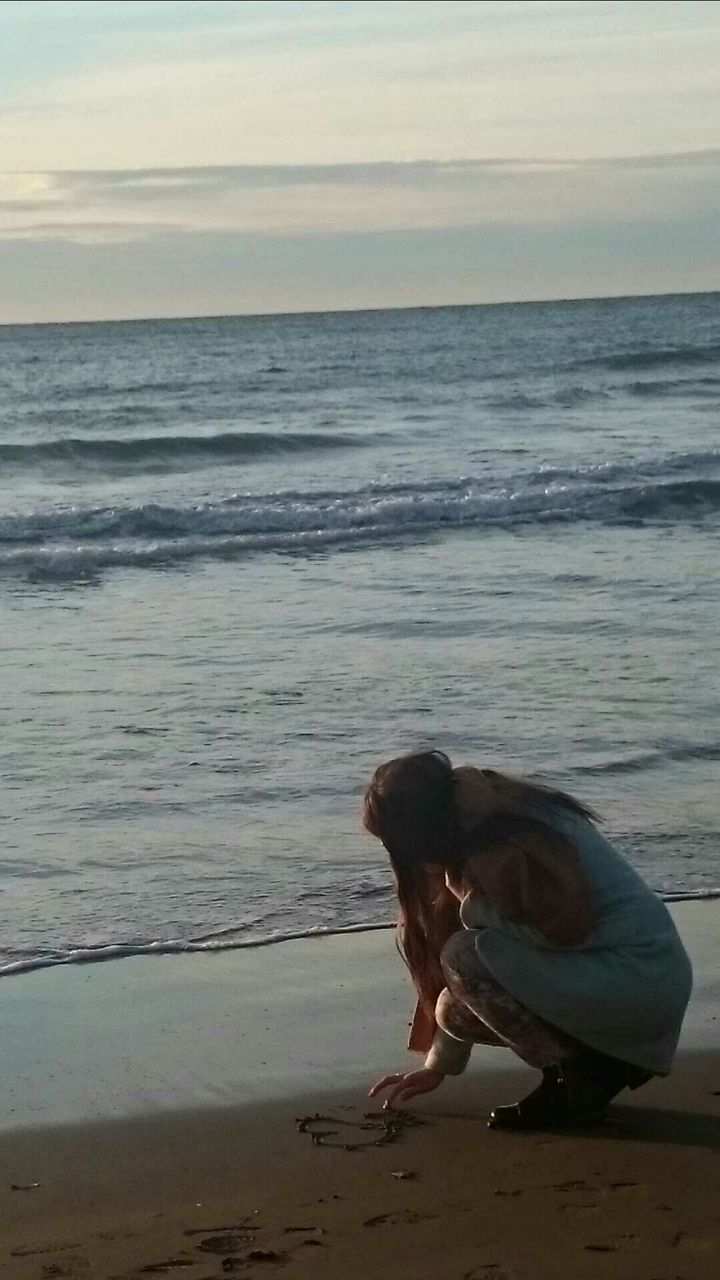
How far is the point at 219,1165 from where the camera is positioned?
3.46 m

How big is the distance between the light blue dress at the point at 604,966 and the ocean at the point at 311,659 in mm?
1528

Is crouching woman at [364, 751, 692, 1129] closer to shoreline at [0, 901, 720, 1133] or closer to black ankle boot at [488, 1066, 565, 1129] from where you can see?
black ankle boot at [488, 1066, 565, 1129]

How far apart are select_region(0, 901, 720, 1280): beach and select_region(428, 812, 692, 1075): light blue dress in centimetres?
22

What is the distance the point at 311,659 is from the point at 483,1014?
5.20 meters

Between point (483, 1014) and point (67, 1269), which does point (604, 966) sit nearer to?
point (483, 1014)

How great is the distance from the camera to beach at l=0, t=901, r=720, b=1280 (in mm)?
2969

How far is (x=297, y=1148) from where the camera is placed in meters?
3.53

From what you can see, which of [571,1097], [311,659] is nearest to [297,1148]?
[571,1097]

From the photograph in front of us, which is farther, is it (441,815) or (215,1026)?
(215,1026)

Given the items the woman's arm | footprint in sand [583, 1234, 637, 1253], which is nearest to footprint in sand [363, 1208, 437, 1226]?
footprint in sand [583, 1234, 637, 1253]

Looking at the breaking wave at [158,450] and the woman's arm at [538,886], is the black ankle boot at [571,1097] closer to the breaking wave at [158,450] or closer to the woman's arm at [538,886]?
the woman's arm at [538,886]

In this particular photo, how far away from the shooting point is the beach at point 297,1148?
9.74 feet

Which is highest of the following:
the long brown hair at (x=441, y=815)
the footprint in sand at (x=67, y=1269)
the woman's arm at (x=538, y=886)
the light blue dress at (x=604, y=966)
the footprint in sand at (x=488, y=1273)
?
the long brown hair at (x=441, y=815)

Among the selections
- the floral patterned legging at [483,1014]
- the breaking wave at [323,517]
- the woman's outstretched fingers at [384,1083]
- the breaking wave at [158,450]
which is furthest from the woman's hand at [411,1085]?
the breaking wave at [158,450]
